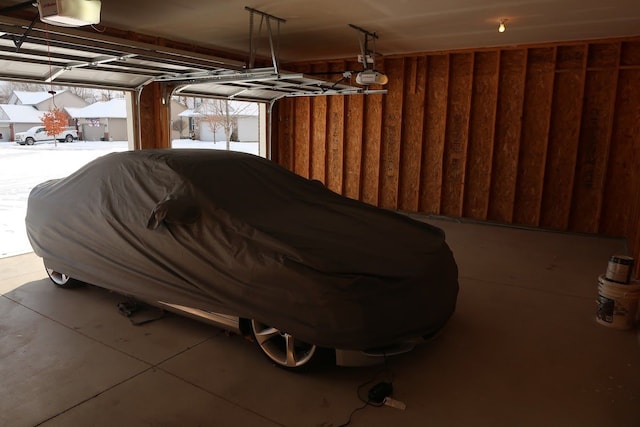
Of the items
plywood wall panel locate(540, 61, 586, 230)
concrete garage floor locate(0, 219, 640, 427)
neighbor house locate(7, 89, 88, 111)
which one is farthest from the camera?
neighbor house locate(7, 89, 88, 111)

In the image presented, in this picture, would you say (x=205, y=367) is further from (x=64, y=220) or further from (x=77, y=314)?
(x=64, y=220)

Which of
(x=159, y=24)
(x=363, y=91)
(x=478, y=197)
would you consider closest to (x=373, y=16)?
(x=363, y=91)

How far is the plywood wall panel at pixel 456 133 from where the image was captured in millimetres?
7422

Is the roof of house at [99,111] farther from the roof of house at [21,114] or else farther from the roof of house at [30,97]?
the roof of house at [30,97]

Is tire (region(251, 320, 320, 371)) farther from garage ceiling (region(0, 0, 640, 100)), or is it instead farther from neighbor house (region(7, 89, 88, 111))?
neighbor house (region(7, 89, 88, 111))

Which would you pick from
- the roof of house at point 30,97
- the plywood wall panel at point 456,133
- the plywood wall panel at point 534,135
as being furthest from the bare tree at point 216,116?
the plywood wall panel at point 534,135

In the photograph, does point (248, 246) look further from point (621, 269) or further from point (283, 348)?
point (621, 269)

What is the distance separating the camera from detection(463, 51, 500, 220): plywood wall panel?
7.21 metres

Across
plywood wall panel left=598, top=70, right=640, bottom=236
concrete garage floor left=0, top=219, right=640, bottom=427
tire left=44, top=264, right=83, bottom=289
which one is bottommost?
concrete garage floor left=0, top=219, right=640, bottom=427

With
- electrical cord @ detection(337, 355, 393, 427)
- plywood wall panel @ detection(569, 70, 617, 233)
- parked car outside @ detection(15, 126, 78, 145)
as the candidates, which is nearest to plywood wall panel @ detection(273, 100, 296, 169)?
plywood wall panel @ detection(569, 70, 617, 233)

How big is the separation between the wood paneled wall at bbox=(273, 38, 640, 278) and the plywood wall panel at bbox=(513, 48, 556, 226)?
16mm

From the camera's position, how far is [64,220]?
354 centimetres

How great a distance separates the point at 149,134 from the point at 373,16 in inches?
163

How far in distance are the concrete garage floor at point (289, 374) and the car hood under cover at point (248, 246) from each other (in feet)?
1.11
